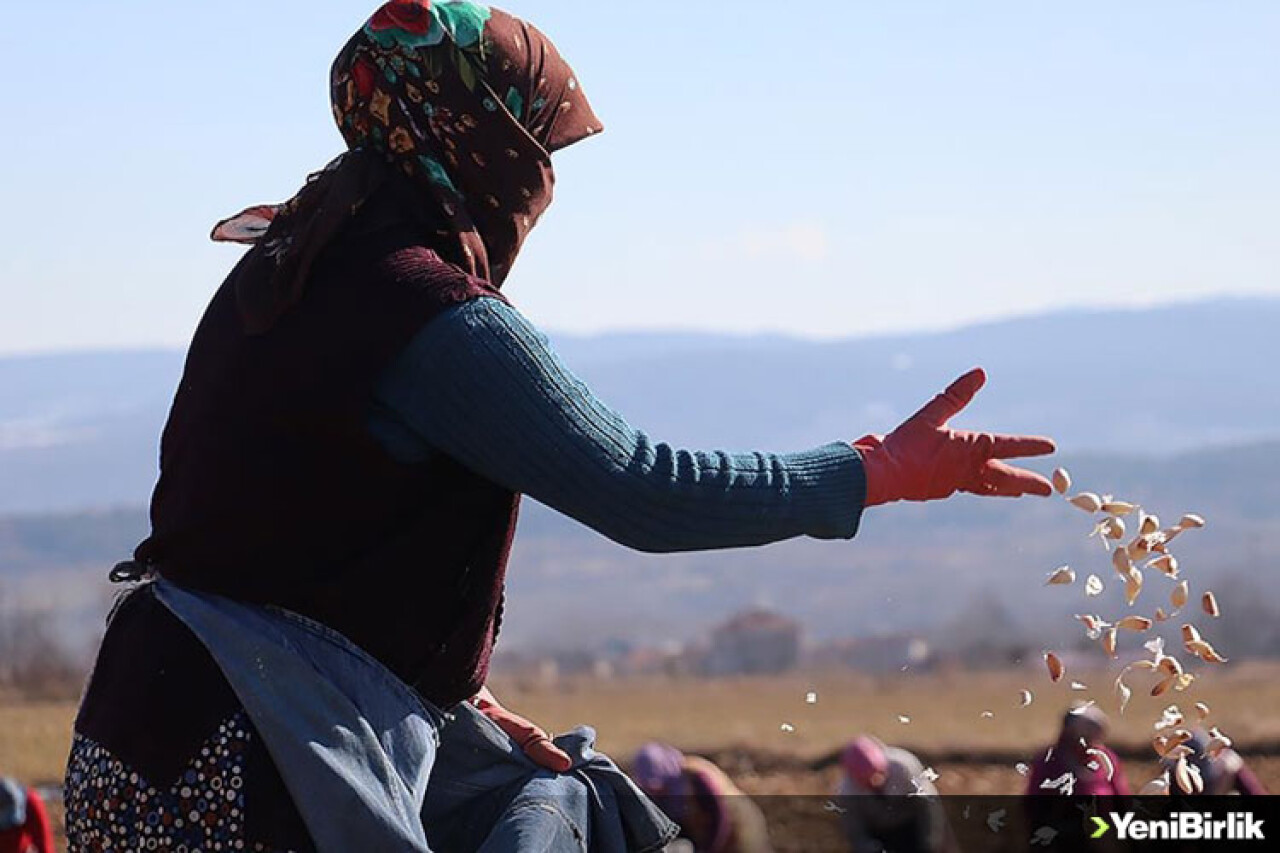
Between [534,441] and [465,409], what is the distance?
3.4 inches

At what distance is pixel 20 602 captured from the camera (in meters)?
51.7

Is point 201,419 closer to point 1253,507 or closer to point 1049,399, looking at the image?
point 1253,507

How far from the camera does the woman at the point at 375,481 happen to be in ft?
8.90

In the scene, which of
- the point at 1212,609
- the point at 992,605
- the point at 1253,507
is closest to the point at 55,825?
the point at 1212,609

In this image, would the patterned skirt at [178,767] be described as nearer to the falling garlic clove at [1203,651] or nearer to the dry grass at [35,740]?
the falling garlic clove at [1203,651]

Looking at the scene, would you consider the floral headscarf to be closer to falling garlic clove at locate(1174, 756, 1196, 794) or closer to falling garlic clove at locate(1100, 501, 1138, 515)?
falling garlic clove at locate(1100, 501, 1138, 515)

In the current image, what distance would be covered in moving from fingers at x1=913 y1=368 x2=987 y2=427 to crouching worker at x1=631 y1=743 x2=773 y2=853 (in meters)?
6.49

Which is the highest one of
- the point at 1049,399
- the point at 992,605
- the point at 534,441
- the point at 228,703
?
the point at 534,441

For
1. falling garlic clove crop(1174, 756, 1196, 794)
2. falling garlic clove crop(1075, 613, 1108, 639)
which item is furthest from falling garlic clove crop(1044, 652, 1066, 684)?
falling garlic clove crop(1174, 756, 1196, 794)

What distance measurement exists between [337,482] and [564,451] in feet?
0.92

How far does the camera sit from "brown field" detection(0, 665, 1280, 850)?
17.5m

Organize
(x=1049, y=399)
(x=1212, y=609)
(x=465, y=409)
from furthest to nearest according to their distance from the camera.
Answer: (x=1049, y=399) → (x=1212, y=609) → (x=465, y=409)

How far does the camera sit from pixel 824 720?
27.5 m

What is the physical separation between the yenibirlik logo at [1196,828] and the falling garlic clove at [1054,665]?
9.75ft
